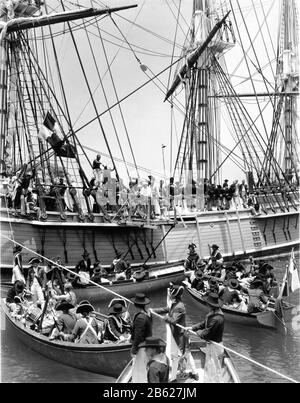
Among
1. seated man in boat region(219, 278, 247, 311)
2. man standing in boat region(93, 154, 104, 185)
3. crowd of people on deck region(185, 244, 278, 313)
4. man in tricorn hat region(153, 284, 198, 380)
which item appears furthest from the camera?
man standing in boat region(93, 154, 104, 185)

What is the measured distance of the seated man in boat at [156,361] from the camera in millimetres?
7234

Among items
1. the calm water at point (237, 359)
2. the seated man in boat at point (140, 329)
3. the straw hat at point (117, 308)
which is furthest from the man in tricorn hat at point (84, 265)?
the seated man in boat at point (140, 329)

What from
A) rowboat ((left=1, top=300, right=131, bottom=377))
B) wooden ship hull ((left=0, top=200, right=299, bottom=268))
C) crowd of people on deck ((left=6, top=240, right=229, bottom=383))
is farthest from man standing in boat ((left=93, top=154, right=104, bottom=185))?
rowboat ((left=1, top=300, right=131, bottom=377))

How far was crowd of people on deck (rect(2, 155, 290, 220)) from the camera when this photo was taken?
2027 cm

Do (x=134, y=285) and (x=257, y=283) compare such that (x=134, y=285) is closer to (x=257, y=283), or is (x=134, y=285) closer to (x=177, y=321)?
(x=257, y=283)

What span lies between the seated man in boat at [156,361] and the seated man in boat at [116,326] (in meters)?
2.76

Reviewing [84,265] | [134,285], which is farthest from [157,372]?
[84,265]

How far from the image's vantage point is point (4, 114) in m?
24.8

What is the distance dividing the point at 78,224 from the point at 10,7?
12.6 m

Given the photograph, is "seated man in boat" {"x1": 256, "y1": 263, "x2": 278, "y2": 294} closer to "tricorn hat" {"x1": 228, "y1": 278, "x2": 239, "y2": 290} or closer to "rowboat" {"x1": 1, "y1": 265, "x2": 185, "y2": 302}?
"tricorn hat" {"x1": 228, "y1": 278, "x2": 239, "y2": 290}

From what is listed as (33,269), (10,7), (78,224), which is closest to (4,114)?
(10,7)

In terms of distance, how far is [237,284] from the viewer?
1670cm

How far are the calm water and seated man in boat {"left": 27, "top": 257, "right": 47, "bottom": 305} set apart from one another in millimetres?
1274

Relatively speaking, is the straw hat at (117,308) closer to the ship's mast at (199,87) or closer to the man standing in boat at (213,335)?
the man standing in boat at (213,335)
